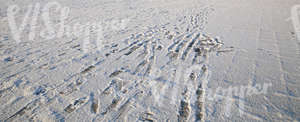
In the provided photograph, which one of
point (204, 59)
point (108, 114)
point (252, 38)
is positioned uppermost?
point (252, 38)

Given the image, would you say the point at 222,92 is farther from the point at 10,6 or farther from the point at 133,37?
the point at 10,6

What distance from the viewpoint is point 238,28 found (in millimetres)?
6262

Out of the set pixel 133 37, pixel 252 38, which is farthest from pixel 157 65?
pixel 252 38

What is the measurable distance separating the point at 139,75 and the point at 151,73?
246 mm

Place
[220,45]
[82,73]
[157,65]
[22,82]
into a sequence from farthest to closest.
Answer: [220,45] < [157,65] < [82,73] < [22,82]

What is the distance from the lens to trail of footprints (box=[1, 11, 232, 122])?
2.60 meters

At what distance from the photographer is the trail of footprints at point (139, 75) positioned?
2596 mm

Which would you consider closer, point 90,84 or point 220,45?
point 90,84

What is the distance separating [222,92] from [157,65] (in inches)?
55.8

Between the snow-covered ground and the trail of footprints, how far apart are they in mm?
16

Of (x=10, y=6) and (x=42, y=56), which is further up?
(x=10, y=6)

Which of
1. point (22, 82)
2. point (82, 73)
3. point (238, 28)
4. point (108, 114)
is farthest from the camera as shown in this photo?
point (238, 28)

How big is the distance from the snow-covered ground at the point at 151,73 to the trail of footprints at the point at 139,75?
2 centimetres

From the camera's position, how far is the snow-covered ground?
260 cm
